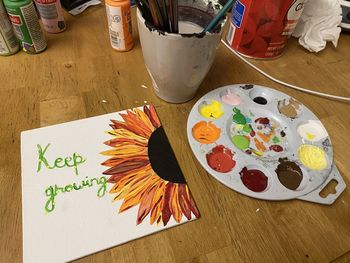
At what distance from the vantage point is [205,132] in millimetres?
406

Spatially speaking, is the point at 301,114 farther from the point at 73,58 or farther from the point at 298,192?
the point at 73,58

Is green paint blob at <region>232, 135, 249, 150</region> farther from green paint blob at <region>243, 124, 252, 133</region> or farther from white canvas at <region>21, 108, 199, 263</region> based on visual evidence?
white canvas at <region>21, 108, 199, 263</region>

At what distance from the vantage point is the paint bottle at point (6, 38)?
1.45 ft

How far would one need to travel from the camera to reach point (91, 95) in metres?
0.45

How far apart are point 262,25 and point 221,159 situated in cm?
25

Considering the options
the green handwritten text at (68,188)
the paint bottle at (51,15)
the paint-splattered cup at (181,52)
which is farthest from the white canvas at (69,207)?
the paint bottle at (51,15)

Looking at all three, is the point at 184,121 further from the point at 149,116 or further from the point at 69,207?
the point at 69,207

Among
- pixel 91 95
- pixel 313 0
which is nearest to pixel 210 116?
pixel 91 95

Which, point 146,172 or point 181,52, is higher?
point 181,52

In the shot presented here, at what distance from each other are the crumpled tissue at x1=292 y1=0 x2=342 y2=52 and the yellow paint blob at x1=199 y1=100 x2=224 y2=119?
0.27 metres

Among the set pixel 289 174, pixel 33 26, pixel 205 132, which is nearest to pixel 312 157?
pixel 289 174

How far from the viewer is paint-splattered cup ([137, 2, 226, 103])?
1.14 ft

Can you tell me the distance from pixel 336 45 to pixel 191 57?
385 millimetres

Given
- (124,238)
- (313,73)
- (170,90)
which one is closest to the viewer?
(124,238)
